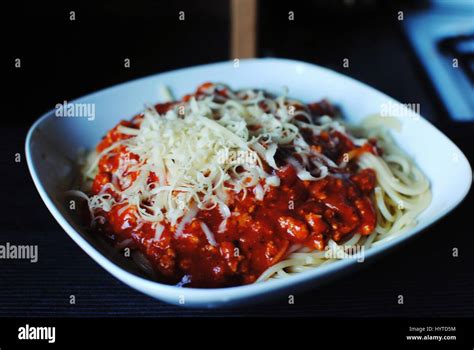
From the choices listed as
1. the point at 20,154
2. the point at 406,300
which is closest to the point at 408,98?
the point at 406,300

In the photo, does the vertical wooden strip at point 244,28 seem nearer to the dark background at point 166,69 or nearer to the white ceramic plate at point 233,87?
the dark background at point 166,69

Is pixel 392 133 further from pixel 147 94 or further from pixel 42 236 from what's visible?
pixel 42 236

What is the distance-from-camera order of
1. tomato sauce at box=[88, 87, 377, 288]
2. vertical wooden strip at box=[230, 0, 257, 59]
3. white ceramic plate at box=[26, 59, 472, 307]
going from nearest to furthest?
white ceramic plate at box=[26, 59, 472, 307], tomato sauce at box=[88, 87, 377, 288], vertical wooden strip at box=[230, 0, 257, 59]

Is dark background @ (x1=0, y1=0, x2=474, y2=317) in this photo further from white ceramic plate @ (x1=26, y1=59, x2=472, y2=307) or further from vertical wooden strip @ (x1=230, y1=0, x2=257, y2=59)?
vertical wooden strip @ (x1=230, y1=0, x2=257, y2=59)

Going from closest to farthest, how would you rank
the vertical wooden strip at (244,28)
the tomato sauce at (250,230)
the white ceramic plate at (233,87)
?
the white ceramic plate at (233,87), the tomato sauce at (250,230), the vertical wooden strip at (244,28)

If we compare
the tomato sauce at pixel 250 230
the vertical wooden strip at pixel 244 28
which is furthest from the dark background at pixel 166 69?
the vertical wooden strip at pixel 244 28

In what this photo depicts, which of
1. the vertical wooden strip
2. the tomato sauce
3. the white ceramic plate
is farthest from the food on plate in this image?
the vertical wooden strip
